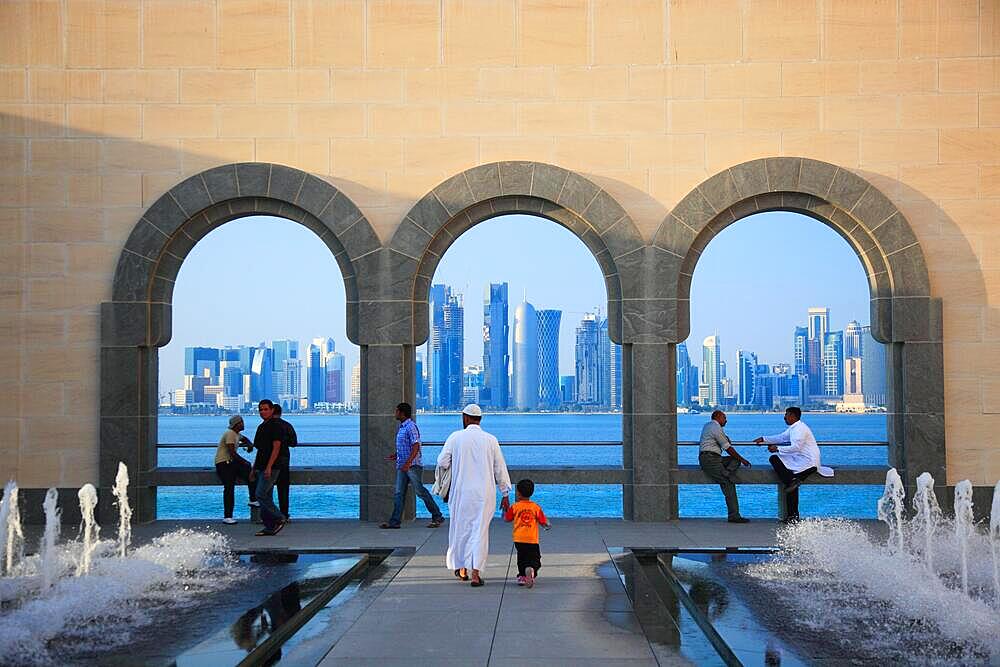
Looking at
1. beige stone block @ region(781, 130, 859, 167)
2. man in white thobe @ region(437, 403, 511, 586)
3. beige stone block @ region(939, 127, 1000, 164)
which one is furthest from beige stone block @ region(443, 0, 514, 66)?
man in white thobe @ region(437, 403, 511, 586)

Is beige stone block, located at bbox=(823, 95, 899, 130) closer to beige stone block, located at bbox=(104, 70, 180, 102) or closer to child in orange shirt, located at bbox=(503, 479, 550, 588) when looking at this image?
child in orange shirt, located at bbox=(503, 479, 550, 588)

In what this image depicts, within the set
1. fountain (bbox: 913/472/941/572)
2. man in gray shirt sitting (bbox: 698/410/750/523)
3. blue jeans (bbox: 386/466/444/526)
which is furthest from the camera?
man in gray shirt sitting (bbox: 698/410/750/523)

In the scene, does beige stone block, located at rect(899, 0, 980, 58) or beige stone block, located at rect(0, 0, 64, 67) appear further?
beige stone block, located at rect(0, 0, 64, 67)

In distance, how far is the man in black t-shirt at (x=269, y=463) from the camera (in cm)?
1489

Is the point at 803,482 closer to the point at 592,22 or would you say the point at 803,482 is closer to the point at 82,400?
the point at 592,22

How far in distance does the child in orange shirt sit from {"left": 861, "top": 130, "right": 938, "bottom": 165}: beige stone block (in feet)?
26.8

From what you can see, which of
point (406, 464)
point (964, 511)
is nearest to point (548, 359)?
point (406, 464)

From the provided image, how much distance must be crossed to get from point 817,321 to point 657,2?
93.8 m

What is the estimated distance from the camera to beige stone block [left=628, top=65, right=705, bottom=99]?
53.0ft

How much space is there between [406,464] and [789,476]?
5394mm

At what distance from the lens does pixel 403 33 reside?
16266mm

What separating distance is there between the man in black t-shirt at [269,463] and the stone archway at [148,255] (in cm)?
187

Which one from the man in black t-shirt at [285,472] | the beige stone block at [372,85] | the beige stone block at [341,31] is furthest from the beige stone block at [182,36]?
the man in black t-shirt at [285,472]

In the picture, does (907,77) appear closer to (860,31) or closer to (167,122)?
(860,31)
